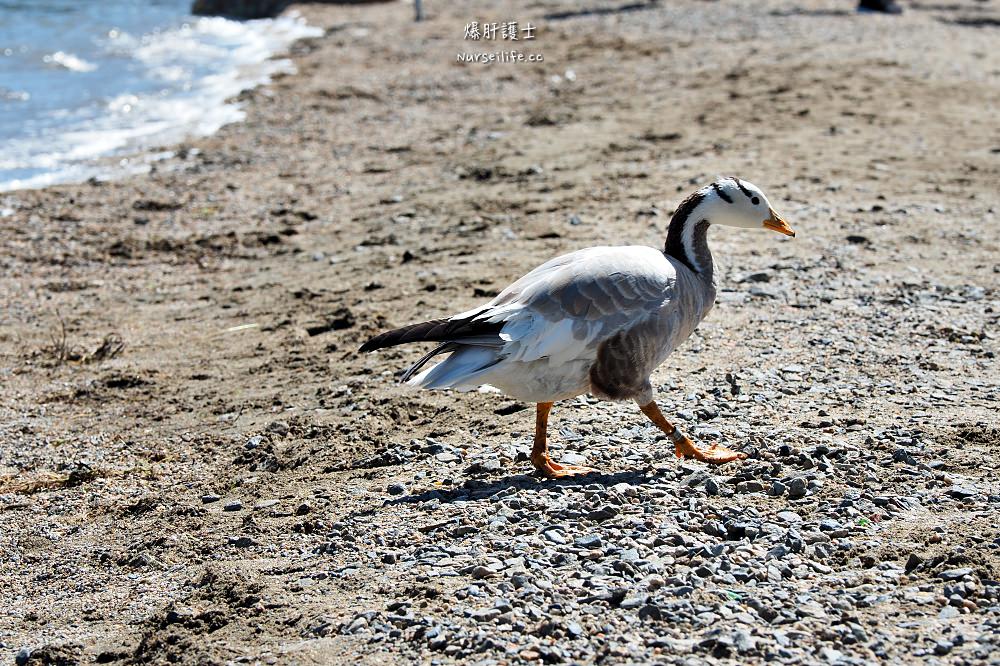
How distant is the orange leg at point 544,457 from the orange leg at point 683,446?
Result: 1.40ft

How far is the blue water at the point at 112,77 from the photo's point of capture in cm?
1426

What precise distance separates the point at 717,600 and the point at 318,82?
1439 centimetres

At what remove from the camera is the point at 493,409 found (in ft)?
21.9

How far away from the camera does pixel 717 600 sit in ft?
14.7

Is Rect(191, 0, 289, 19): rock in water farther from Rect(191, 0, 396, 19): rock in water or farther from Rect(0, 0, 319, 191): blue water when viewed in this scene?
Rect(0, 0, 319, 191): blue water

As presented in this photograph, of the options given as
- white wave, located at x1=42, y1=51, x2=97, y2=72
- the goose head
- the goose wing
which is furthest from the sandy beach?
white wave, located at x1=42, y1=51, x2=97, y2=72

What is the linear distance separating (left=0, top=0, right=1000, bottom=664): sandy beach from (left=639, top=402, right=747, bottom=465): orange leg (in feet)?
0.39

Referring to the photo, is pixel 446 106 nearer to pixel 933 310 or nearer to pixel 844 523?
pixel 933 310

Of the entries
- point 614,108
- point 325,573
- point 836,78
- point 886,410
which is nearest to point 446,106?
point 614,108

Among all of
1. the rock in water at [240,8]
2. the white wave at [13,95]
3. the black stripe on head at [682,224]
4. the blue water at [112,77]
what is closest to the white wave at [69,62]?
the blue water at [112,77]

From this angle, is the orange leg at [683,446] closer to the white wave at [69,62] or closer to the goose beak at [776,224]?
the goose beak at [776,224]

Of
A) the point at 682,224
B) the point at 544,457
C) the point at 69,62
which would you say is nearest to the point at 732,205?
the point at 682,224

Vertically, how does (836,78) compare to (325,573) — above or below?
above

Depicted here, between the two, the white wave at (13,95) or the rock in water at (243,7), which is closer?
the white wave at (13,95)
